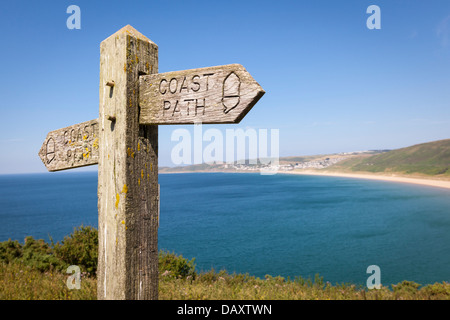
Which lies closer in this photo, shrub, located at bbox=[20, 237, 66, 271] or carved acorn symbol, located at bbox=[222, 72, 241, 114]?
carved acorn symbol, located at bbox=[222, 72, 241, 114]

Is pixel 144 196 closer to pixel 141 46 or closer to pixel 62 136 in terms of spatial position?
pixel 141 46

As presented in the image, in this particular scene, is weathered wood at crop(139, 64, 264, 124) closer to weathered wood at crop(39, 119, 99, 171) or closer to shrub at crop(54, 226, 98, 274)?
weathered wood at crop(39, 119, 99, 171)

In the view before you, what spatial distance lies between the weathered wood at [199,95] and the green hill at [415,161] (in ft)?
351

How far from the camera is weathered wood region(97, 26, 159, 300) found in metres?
2.02

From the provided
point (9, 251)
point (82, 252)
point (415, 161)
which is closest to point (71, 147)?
point (82, 252)

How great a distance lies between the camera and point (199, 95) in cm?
186

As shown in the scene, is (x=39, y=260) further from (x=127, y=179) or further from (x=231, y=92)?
(x=231, y=92)

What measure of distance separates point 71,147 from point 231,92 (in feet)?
5.79

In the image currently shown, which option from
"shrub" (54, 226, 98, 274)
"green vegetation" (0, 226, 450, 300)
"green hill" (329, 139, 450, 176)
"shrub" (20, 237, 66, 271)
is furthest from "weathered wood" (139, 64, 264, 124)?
"green hill" (329, 139, 450, 176)

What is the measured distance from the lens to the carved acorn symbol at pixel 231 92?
1.69 m

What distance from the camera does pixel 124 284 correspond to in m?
2.01

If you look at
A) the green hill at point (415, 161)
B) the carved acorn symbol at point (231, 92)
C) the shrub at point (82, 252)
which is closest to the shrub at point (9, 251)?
the shrub at point (82, 252)

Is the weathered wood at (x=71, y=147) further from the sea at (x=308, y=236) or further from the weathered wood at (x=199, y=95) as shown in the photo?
the sea at (x=308, y=236)
